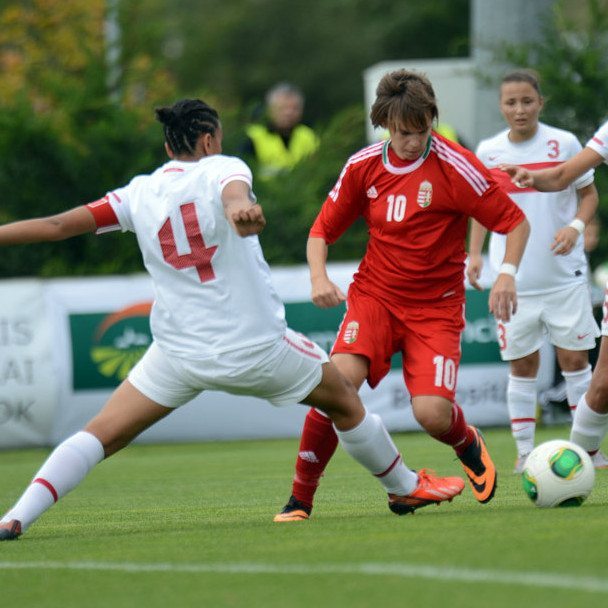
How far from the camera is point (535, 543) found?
5945 millimetres

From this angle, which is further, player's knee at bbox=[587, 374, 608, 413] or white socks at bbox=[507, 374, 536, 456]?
white socks at bbox=[507, 374, 536, 456]

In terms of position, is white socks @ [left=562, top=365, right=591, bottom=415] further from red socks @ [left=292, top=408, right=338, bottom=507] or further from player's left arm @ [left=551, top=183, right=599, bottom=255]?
red socks @ [left=292, top=408, right=338, bottom=507]

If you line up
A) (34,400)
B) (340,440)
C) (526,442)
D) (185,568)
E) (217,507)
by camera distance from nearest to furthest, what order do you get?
1. (185,568)
2. (340,440)
3. (217,507)
4. (526,442)
5. (34,400)

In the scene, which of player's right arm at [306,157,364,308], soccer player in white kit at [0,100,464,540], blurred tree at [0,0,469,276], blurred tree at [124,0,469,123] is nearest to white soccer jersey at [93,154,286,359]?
soccer player in white kit at [0,100,464,540]

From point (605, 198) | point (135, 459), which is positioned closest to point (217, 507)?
point (135, 459)

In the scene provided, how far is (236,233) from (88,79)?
442 inches

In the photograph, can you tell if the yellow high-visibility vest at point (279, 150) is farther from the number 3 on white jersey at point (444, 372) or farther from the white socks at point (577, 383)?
the number 3 on white jersey at point (444, 372)

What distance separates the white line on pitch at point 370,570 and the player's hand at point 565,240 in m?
3.80

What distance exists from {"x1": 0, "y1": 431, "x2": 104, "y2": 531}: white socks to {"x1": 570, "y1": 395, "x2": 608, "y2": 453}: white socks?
2.80m

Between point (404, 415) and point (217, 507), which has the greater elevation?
point (217, 507)

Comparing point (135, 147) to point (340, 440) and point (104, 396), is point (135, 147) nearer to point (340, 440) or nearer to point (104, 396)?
point (104, 396)

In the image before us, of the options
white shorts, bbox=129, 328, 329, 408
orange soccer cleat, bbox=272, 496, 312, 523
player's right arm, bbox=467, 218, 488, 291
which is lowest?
orange soccer cleat, bbox=272, 496, 312, 523

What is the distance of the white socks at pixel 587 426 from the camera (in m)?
8.52

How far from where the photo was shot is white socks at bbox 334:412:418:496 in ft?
23.7
